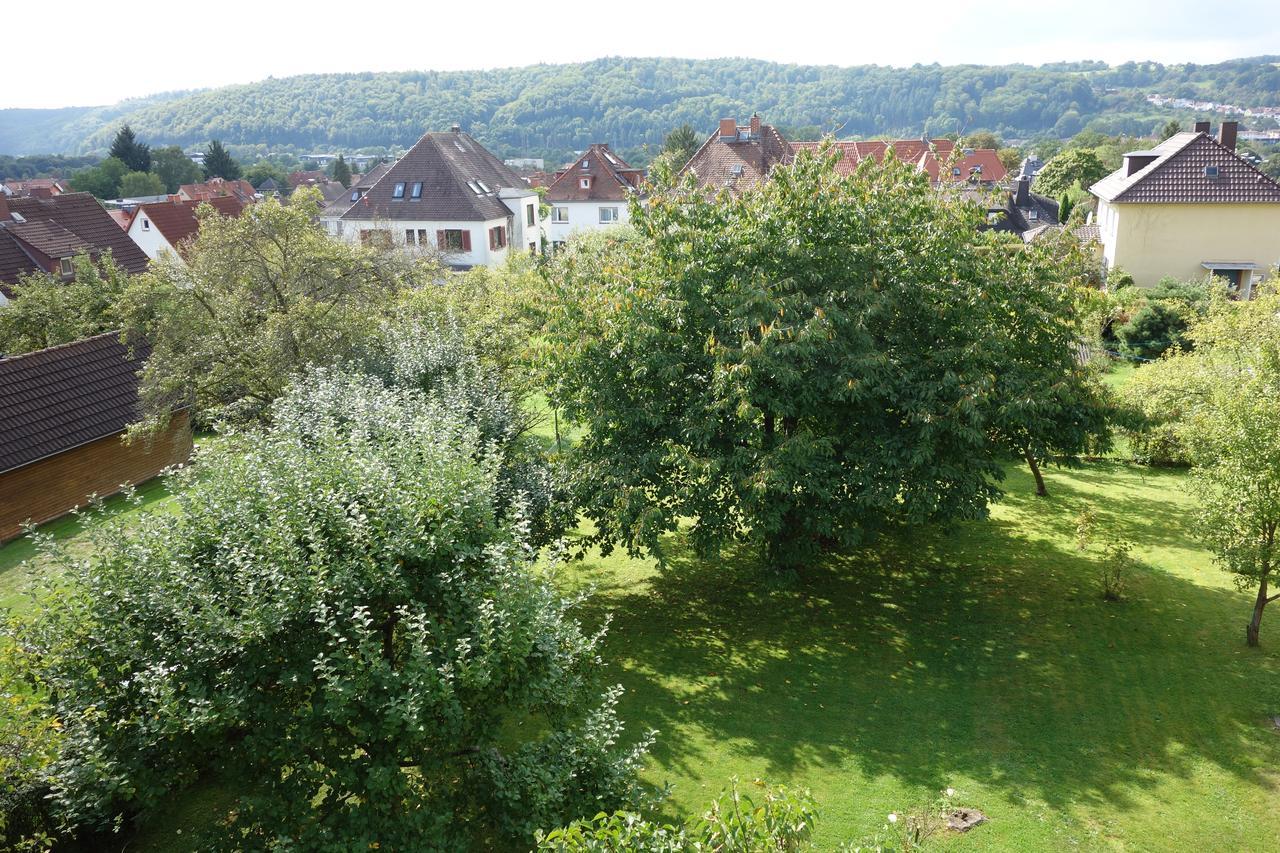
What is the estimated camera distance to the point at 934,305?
14281 millimetres

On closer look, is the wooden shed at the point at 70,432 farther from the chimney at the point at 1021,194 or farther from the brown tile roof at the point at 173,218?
the chimney at the point at 1021,194

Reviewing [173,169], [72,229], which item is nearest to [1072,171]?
[72,229]

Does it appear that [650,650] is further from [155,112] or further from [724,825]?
[155,112]

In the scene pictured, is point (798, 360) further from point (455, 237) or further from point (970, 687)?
point (455, 237)

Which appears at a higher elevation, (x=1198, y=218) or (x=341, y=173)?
(x=341, y=173)

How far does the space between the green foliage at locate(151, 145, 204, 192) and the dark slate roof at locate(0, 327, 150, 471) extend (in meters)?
89.9

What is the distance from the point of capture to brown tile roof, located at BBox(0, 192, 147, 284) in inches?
1517

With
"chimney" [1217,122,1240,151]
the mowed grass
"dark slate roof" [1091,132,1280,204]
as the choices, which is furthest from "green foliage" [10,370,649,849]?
"chimney" [1217,122,1240,151]

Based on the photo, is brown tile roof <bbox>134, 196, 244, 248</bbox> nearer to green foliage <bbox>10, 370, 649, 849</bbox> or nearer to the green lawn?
the green lawn

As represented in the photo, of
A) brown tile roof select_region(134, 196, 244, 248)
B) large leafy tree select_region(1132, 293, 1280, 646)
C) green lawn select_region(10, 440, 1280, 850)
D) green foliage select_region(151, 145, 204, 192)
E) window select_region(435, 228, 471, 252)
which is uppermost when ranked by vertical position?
green foliage select_region(151, 145, 204, 192)

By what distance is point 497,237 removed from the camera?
54375mm

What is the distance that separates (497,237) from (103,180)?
227 ft

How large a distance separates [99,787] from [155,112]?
236811 mm

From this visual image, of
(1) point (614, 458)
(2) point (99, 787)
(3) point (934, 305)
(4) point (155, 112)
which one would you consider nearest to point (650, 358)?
(1) point (614, 458)
